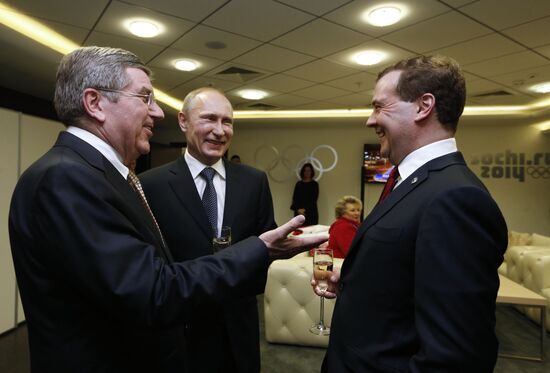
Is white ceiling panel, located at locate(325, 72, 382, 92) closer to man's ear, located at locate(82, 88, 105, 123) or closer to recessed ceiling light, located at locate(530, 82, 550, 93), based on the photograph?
recessed ceiling light, located at locate(530, 82, 550, 93)

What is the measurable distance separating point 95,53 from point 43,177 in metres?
0.44

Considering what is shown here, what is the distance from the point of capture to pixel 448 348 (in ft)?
2.95

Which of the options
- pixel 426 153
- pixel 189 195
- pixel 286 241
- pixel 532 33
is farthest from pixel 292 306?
pixel 532 33

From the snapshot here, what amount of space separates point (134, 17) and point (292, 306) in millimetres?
2982

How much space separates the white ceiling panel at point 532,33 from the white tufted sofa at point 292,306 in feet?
8.95

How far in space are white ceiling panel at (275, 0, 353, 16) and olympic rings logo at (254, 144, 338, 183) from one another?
568 centimetres

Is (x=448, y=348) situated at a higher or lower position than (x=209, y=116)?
lower

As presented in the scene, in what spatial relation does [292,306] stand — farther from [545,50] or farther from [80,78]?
[545,50]

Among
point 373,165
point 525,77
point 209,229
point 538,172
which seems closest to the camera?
point 209,229

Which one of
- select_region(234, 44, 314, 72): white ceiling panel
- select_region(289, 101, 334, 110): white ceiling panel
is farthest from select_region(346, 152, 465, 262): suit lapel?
select_region(289, 101, 334, 110): white ceiling panel

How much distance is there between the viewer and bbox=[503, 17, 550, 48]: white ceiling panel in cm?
326

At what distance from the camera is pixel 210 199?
173 centimetres

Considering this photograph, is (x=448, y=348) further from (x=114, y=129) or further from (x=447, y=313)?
(x=114, y=129)

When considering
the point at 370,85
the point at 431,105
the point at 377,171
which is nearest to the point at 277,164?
the point at 377,171
